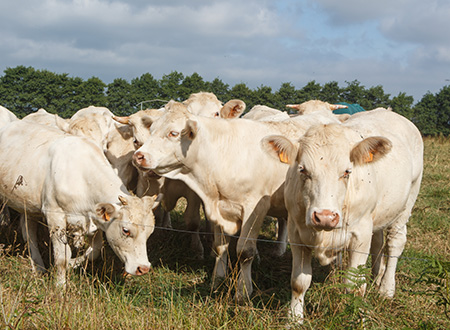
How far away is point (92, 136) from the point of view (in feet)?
24.3

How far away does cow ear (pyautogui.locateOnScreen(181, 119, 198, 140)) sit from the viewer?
5.65 meters

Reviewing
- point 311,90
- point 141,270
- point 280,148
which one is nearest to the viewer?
point 280,148

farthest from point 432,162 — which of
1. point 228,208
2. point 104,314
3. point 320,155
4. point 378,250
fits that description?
point 104,314

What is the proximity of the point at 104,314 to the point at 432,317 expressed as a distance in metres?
2.78

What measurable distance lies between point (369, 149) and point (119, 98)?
107 feet

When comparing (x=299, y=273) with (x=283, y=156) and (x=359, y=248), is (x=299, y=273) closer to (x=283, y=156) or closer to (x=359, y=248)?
(x=359, y=248)

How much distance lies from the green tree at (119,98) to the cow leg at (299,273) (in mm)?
31502

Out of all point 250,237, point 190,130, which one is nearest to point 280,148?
point 190,130

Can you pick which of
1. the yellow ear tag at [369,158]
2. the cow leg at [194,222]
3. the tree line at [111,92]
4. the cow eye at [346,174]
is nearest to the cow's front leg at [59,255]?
the cow leg at [194,222]

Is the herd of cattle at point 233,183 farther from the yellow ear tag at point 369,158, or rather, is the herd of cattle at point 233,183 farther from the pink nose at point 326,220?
the pink nose at point 326,220

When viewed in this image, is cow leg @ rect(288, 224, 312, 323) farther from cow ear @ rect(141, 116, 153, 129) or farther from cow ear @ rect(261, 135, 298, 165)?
cow ear @ rect(141, 116, 153, 129)

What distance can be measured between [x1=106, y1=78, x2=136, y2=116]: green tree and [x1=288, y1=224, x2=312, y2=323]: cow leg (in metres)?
31.5

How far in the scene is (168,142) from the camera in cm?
577

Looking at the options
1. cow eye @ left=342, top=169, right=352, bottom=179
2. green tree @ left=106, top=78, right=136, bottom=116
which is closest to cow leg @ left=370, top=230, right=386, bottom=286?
cow eye @ left=342, top=169, right=352, bottom=179
